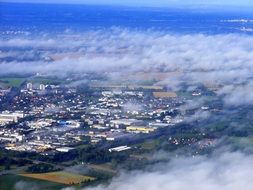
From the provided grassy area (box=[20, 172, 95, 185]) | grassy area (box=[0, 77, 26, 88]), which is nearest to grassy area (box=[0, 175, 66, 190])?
grassy area (box=[20, 172, 95, 185])

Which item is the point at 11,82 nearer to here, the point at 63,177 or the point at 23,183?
the point at 63,177

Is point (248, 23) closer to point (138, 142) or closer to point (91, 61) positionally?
point (91, 61)

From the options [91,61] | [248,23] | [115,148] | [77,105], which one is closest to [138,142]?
[115,148]

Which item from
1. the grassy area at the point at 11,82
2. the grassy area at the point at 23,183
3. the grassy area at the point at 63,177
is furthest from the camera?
the grassy area at the point at 11,82

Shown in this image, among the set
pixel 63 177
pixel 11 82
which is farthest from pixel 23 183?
pixel 11 82

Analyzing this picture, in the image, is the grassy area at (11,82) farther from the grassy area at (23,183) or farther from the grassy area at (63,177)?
the grassy area at (23,183)

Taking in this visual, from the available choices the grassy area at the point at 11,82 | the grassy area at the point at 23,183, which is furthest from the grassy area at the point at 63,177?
the grassy area at the point at 11,82

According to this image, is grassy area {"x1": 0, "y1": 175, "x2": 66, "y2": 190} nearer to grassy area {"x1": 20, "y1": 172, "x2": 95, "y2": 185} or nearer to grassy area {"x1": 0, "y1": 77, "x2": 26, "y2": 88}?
grassy area {"x1": 20, "y1": 172, "x2": 95, "y2": 185}
